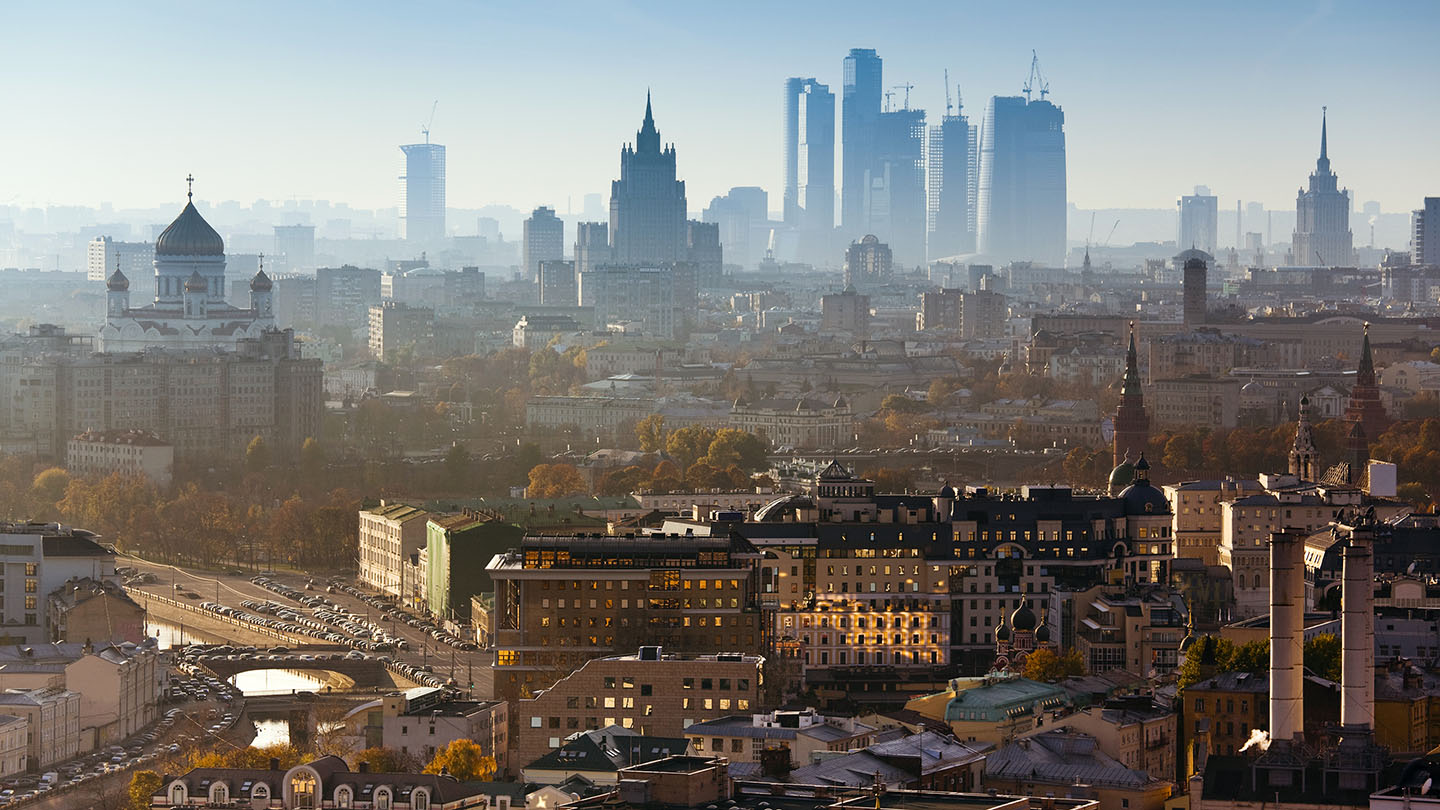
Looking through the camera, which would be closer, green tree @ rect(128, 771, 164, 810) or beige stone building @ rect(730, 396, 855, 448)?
green tree @ rect(128, 771, 164, 810)

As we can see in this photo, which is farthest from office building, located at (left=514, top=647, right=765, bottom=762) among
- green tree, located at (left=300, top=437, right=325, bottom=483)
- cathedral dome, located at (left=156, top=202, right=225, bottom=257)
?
cathedral dome, located at (left=156, top=202, right=225, bottom=257)

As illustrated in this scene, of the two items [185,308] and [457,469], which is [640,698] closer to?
[457,469]

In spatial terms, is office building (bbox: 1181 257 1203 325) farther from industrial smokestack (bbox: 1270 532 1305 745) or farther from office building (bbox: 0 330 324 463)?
industrial smokestack (bbox: 1270 532 1305 745)

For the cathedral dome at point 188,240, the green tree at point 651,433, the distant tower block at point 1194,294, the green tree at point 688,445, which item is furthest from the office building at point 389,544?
the distant tower block at point 1194,294

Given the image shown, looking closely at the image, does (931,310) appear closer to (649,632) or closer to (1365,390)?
(1365,390)

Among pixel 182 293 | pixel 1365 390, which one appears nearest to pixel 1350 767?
pixel 1365 390

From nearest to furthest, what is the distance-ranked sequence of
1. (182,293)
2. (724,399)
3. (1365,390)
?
(1365,390) < (182,293) < (724,399)

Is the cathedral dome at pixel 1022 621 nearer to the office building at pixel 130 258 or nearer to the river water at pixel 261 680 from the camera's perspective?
the river water at pixel 261 680
